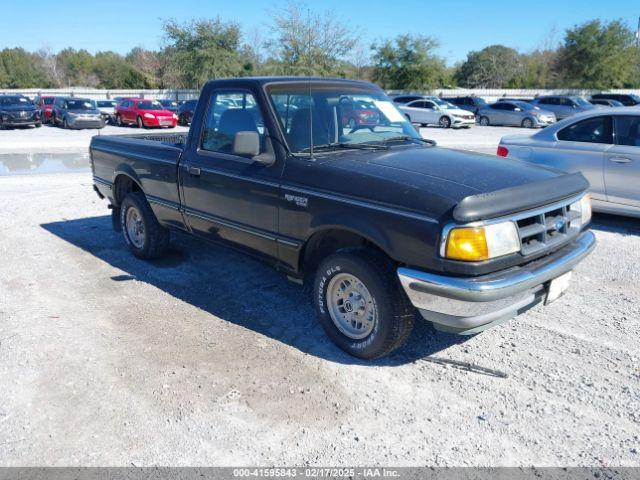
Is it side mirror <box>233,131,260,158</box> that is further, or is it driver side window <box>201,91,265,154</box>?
driver side window <box>201,91,265,154</box>

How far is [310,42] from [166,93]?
13050 millimetres

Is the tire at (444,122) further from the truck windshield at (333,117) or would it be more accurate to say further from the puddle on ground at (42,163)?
the truck windshield at (333,117)

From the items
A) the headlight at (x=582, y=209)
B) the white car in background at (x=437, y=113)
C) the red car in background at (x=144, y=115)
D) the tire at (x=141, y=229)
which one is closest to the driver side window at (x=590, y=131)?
the headlight at (x=582, y=209)

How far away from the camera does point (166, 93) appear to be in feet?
146

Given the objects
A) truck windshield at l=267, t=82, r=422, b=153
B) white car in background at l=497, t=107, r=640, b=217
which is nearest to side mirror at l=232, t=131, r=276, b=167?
truck windshield at l=267, t=82, r=422, b=153

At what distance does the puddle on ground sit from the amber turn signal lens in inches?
464

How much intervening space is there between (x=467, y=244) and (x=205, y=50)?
149 feet

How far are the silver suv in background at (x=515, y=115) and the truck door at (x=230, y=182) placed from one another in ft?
89.6

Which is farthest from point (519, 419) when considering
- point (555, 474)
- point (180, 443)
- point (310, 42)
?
point (310, 42)

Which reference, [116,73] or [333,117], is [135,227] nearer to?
[333,117]

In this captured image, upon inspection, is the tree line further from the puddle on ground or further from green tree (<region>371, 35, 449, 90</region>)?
the puddle on ground

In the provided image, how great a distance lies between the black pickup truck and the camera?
3160mm

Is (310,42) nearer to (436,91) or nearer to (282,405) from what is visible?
(436,91)

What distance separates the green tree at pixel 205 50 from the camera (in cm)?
4438
